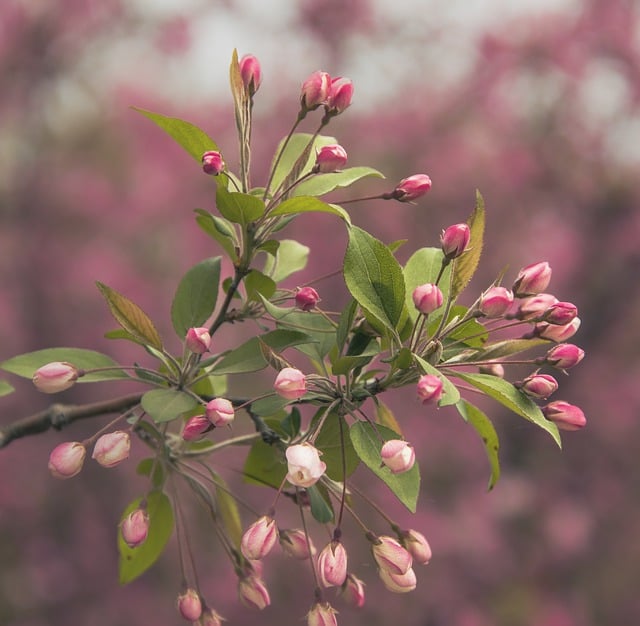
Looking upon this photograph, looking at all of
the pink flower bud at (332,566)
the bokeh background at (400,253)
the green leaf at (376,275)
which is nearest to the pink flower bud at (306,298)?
the green leaf at (376,275)

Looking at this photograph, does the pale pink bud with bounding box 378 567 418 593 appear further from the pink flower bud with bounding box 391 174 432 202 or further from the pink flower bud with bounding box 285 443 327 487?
the pink flower bud with bounding box 391 174 432 202

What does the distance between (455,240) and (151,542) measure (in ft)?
1.12

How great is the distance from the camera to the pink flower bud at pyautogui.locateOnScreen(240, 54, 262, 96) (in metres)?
0.51

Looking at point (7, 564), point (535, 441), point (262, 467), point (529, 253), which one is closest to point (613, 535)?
point (535, 441)

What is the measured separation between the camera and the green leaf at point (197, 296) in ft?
1.89

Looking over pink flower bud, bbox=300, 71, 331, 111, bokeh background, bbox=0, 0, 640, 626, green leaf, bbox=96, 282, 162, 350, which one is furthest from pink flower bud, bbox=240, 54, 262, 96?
bokeh background, bbox=0, 0, 640, 626

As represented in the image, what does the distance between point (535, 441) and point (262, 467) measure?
261 cm

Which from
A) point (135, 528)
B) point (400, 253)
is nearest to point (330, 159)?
point (135, 528)

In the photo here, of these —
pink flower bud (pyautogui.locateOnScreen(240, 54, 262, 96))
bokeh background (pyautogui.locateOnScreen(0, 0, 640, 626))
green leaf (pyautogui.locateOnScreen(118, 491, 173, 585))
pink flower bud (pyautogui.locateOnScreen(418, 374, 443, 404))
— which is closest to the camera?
pink flower bud (pyautogui.locateOnScreen(418, 374, 443, 404))

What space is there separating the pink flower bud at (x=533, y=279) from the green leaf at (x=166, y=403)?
0.20 meters

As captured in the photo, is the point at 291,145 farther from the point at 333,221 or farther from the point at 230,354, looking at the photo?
the point at 333,221

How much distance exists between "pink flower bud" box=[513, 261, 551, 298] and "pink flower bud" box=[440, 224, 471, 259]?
4 centimetres

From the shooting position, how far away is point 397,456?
0.43 m

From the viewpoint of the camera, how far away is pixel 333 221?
115 inches
